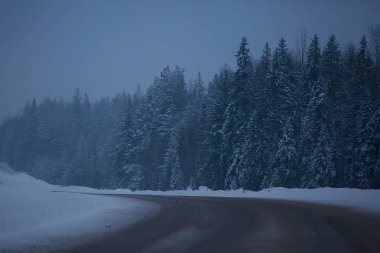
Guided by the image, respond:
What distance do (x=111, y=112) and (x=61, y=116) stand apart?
47.1ft

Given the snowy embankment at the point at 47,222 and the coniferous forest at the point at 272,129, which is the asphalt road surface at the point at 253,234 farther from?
the coniferous forest at the point at 272,129

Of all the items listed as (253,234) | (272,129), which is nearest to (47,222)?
(253,234)

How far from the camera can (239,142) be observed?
4662 centimetres

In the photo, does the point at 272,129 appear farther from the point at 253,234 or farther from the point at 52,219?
the point at 253,234

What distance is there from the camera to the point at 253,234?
11.8 meters

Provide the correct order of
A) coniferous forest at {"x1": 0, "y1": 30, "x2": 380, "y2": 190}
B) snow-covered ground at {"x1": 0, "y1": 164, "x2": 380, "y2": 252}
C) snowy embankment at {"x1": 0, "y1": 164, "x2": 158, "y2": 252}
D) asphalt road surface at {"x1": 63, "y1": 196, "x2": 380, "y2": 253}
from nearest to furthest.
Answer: asphalt road surface at {"x1": 63, "y1": 196, "x2": 380, "y2": 253} → snowy embankment at {"x1": 0, "y1": 164, "x2": 158, "y2": 252} → snow-covered ground at {"x1": 0, "y1": 164, "x2": 380, "y2": 252} → coniferous forest at {"x1": 0, "y1": 30, "x2": 380, "y2": 190}

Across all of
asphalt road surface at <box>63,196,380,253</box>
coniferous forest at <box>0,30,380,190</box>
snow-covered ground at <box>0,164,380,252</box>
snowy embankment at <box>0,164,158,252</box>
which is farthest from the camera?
coniferous forest at <box>0,30,380,190</box>

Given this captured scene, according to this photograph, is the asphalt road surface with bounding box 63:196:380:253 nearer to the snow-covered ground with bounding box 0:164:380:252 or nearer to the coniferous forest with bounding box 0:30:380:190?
the snow-covered ground with bounding box 0:164:380:252

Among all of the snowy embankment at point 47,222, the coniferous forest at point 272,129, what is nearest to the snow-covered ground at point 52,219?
the snowy embankment at point 47,222

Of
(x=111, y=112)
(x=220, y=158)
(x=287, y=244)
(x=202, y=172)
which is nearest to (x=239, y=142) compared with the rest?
(x=220, y=158)

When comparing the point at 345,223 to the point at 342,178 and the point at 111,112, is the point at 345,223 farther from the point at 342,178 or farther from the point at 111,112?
the point at 111,112

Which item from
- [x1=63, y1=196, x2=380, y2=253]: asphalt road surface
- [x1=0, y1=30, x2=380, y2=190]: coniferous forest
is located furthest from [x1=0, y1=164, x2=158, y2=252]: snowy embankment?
[x1=0, y1=30, x2=380, y2=190]: coniferous forest

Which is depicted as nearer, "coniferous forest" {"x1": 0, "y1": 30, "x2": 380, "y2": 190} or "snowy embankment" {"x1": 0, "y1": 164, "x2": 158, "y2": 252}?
"snowy embankment" {"x1": 0, "y1": 164, "x2": 158, "y2": 252}

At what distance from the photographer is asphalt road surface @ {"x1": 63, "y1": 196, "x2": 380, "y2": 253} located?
10031 millimetres
